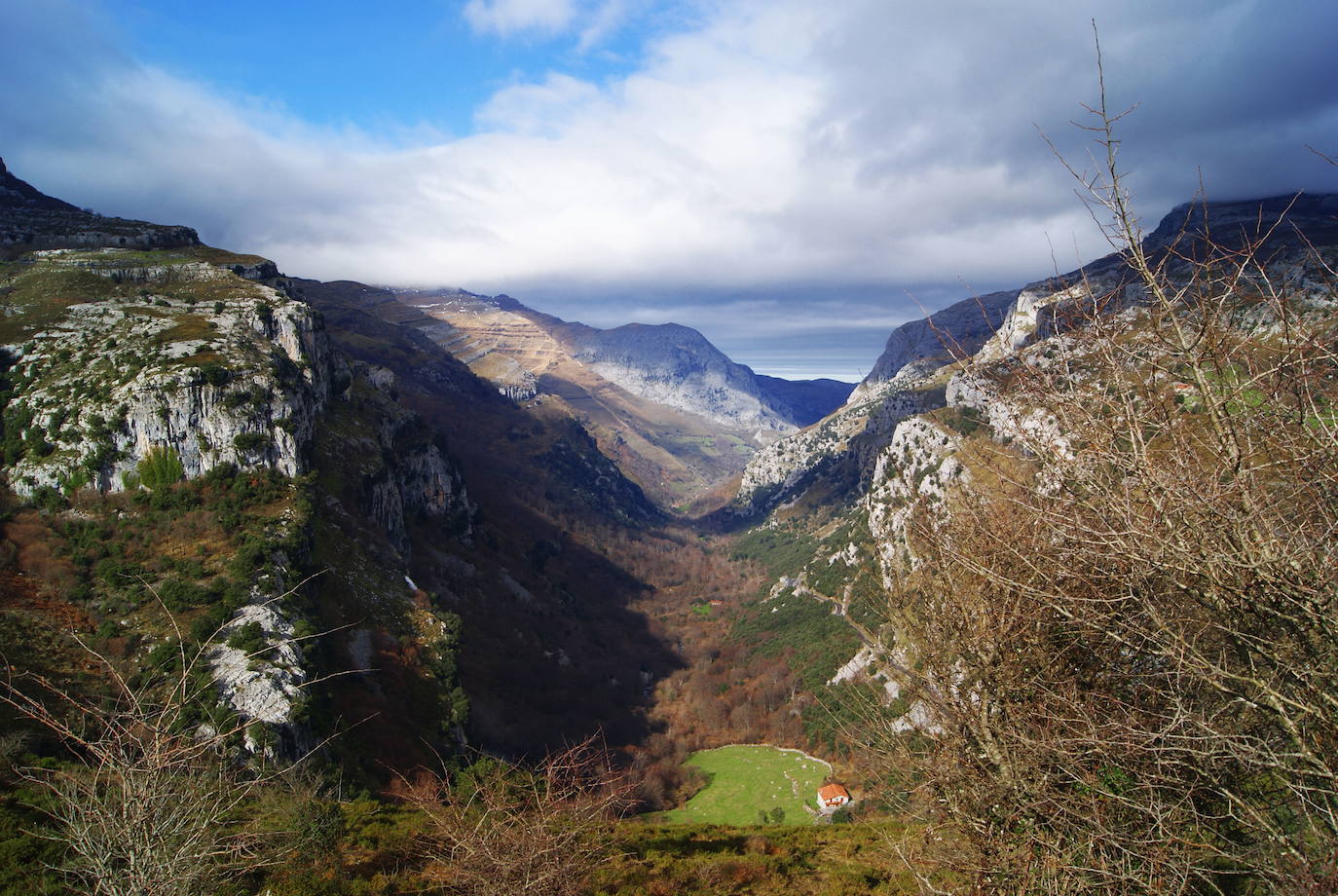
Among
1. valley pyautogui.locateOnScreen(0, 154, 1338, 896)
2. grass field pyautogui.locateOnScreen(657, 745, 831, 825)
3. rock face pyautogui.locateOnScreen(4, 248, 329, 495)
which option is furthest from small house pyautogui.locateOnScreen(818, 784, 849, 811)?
rock face pyautogui.locateOnScreen(4, 248, 329, 495)

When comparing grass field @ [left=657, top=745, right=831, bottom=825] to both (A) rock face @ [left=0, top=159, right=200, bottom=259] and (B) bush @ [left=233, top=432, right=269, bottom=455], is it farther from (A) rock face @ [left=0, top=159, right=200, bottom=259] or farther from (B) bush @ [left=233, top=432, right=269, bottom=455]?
(A) rock face @ [left=0, top=159, right=200, bottom=259]

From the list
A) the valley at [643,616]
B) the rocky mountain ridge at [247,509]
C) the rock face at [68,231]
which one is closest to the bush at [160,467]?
the rocky mountain ridge at [247,509]

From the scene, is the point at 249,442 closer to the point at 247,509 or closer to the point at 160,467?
the point at 160,467

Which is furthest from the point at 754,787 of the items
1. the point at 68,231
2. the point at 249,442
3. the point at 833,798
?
the point at 68,231

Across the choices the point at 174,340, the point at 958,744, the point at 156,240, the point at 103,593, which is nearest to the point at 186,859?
the point at 958,744

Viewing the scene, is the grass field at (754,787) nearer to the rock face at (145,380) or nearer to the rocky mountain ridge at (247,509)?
the rocky mountain ridge at (247,509)
